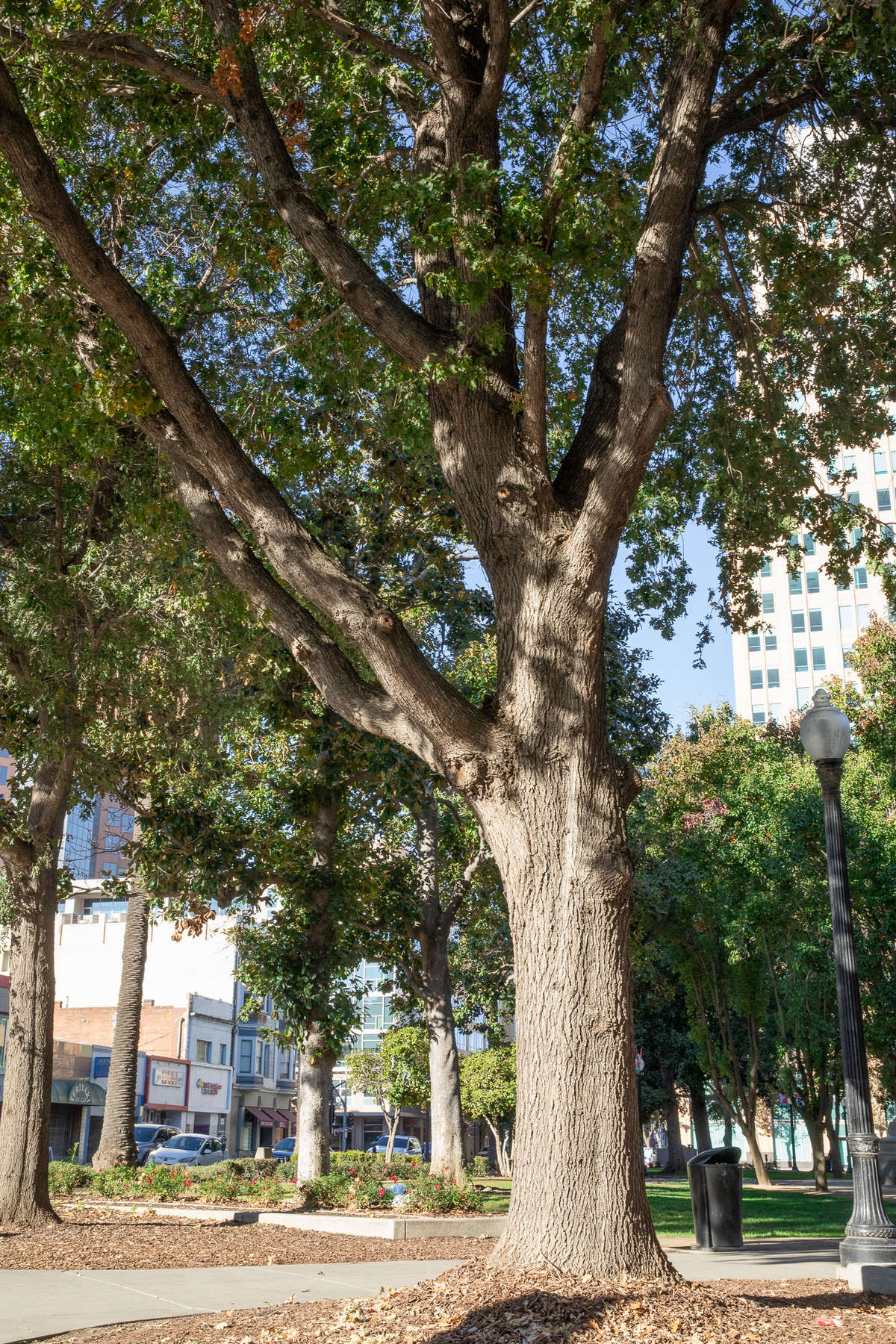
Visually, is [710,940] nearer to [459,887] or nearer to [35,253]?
[459,887]

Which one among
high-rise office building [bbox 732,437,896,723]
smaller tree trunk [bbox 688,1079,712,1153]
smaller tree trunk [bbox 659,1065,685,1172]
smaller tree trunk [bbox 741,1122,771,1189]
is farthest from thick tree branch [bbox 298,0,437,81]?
high-rise office building [bbox 732,437,896,723]

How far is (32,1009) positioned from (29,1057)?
1.57 ft

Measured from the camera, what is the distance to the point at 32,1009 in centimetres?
1162

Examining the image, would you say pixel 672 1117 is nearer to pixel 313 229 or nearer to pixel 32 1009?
pixel 32 1009

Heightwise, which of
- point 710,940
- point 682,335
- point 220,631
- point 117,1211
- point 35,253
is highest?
point 682,335

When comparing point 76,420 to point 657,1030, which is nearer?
point 76,420

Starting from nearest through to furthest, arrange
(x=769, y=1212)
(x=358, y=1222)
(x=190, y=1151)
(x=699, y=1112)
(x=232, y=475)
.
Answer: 1. (x=232, y=475)
2. (x=358, y=1222)
3. (x=769, y=1212)
4. (x=190, y=1151)
5. (x=699, y=1112)

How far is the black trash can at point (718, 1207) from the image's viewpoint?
1145 centimetres

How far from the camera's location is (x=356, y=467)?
13883 mm

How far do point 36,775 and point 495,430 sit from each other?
8297 millimetres

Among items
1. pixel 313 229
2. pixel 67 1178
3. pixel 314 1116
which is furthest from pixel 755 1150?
pixel 313 229

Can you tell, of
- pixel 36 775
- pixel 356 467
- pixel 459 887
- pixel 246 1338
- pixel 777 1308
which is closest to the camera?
pixel 246 1338

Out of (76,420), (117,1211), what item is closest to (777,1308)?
(76,420)

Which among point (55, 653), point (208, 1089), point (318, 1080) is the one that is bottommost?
point (208, 1089)
